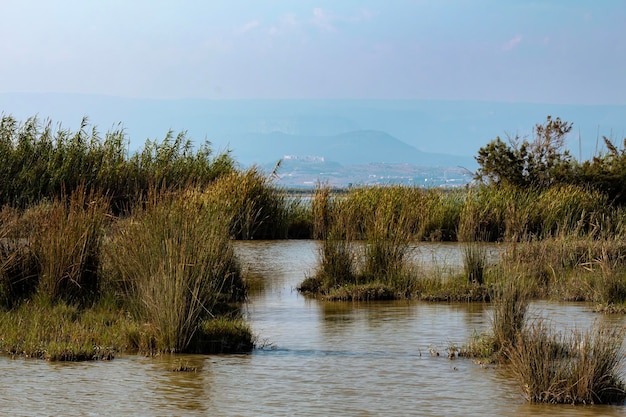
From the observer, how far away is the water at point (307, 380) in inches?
309

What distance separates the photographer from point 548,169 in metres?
29.7

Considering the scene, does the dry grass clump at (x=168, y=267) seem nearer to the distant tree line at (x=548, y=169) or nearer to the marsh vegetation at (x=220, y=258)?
the marsh vegetation at (x=220, y=258)

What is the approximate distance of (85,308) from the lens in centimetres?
1178

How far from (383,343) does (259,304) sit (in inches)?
144

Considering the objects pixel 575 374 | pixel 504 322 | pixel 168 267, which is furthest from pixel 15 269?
pixel 575 374

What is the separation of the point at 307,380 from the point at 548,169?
875 inches

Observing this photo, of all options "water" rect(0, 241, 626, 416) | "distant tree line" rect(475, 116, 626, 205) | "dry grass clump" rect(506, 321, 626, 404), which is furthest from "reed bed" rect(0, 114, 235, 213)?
"dry grass clump" rect(506, 321, 626, 404)

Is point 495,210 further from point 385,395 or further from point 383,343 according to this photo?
point 385,395

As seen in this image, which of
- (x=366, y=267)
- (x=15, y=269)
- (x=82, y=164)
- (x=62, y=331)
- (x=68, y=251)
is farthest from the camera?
(x=82, y=164)

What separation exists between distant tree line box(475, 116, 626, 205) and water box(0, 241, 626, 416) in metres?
17.1

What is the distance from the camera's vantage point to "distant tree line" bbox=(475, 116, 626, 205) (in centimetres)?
2877

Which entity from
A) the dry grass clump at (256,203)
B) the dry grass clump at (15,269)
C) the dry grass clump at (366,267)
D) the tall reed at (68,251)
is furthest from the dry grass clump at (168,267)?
the dry grass clump at (256,203)

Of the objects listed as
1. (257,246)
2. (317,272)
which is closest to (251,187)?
(257,246)

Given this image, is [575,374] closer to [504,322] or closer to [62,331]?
[504,322]
